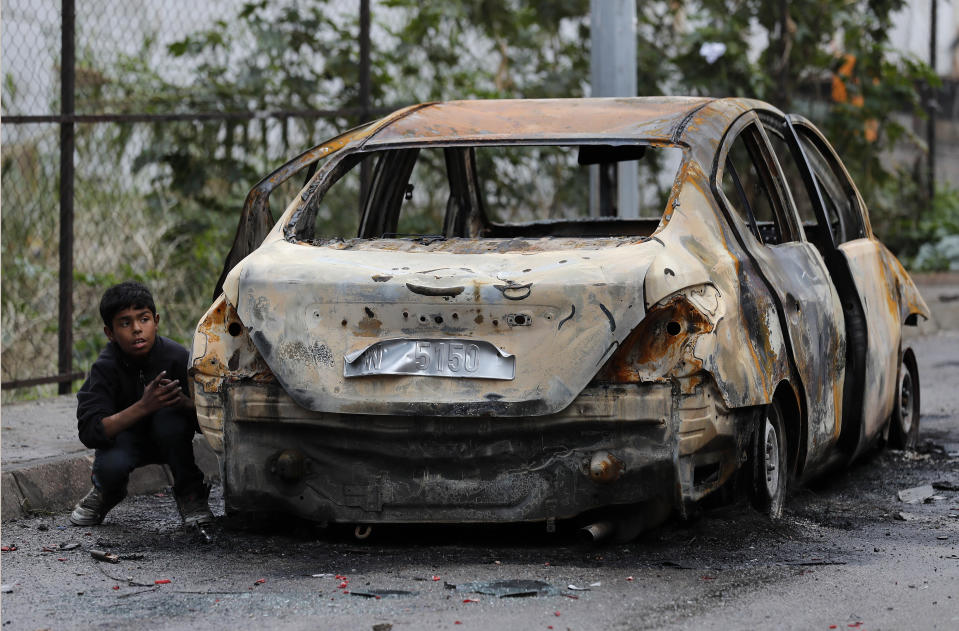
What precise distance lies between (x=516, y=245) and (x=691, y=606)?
4.72 ft

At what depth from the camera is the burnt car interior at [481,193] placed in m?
6.31

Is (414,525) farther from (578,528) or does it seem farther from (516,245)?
(516,245)

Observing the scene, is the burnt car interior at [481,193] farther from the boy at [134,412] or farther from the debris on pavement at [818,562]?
the debris on pavement at [818,562]

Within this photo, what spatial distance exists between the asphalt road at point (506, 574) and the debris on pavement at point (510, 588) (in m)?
0.01

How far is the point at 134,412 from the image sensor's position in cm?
525

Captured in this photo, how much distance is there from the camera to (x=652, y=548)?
4.74 metres

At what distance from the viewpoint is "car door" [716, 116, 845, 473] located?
16.6 ft

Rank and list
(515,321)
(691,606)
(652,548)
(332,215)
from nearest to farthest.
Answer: (691,606)
(515,321)
(652,548)
(332,215)

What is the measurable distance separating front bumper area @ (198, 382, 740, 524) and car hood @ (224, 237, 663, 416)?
0.30 ft

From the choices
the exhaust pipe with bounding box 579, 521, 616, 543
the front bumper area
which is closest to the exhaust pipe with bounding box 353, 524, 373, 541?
the front bumper area

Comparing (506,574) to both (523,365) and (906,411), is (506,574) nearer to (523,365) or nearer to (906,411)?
(523,365)

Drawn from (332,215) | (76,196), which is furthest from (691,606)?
Result: (332,215)

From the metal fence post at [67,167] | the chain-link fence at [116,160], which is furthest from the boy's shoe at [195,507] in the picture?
the metal fence post at [67,167]

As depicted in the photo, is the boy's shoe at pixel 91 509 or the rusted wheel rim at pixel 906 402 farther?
the rusted wheel rim at pixel 906 402
